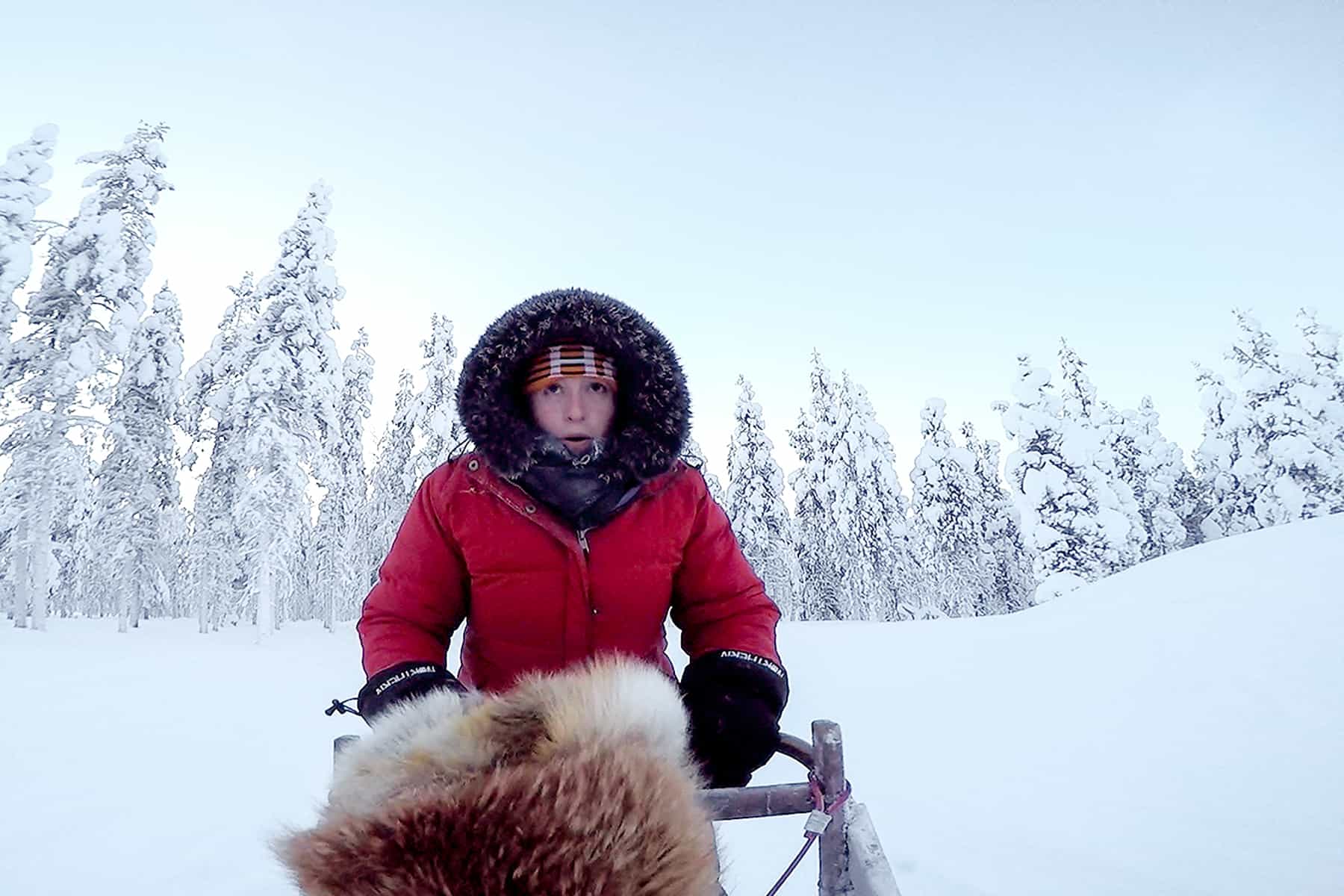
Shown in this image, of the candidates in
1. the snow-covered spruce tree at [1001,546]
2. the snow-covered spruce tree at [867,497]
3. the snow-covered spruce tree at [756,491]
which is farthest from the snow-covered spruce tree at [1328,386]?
the snow-covered spruce tree at [756,491]

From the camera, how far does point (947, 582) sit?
1529 inches

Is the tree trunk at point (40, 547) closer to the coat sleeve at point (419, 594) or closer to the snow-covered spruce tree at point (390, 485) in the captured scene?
the snow-covered spruce tree at point (390, 485)

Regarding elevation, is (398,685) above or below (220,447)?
below

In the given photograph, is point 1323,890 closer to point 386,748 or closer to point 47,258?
point 386,748

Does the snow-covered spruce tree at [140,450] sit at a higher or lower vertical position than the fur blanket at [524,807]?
higher

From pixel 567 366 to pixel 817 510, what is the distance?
34862 mm

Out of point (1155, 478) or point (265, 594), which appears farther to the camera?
point (1155, 478)

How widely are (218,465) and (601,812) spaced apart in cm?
3118

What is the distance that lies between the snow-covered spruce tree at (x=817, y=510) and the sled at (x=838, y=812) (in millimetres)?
32803

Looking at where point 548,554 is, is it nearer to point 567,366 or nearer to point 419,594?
point 419,594

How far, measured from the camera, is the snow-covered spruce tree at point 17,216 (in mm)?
18125

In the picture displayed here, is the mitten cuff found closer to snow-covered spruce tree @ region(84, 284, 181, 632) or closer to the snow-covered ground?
the snow-covered ground

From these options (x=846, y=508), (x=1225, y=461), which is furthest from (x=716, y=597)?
(x=1225, y=461)

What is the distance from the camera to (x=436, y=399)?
2742 centimetres
